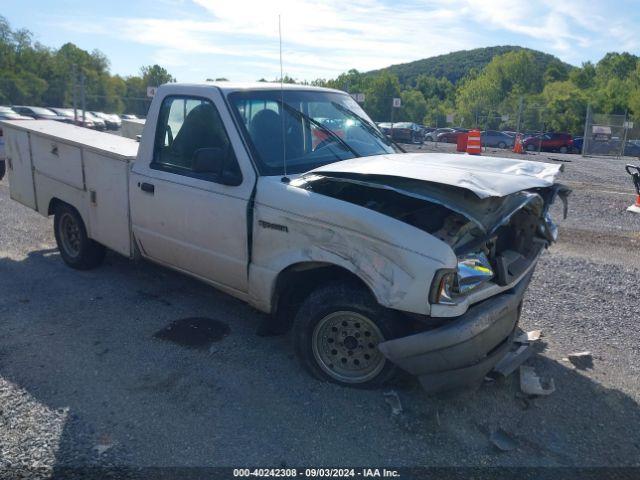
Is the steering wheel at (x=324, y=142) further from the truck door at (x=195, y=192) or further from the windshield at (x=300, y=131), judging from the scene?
the truck door at (x=195, y=192)

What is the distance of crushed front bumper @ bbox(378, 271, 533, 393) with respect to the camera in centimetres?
341

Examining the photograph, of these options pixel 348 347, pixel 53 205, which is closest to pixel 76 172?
pixel 53 205

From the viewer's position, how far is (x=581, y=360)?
4.48 meters

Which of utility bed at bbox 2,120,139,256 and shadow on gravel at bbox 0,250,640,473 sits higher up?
utility bed at bbox 2,120,139,256

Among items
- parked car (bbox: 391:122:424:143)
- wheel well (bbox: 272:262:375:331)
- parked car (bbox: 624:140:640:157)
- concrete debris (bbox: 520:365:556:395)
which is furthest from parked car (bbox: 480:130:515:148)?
wheel well (bbox: 272:262:375:331)

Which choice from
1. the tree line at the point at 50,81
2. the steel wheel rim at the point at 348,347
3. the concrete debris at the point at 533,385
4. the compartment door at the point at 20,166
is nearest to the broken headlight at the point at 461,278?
the steel wheel rim at the point at 348,347

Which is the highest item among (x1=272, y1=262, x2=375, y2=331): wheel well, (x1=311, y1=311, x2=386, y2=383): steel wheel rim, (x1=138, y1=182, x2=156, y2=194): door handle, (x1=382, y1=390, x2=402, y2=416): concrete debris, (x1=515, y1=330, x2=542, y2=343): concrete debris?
(x1=138, y1=182, x2=156, y2=194): door handle

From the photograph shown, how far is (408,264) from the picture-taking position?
135 inches

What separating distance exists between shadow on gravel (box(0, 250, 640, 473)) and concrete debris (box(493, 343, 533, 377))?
111mm

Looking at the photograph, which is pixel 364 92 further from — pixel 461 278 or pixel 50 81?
pixel 461 278

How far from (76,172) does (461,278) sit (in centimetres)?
429

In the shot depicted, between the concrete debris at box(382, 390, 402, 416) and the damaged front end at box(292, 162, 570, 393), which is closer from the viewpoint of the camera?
the damaged front end at box(292, 162, 570, 393)

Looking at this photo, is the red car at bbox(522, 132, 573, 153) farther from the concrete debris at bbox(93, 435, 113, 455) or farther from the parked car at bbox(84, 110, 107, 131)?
the concrete debris at bbox(93, 435, 113, 455)

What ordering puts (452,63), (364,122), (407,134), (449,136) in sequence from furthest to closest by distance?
(452,63), (449,136), (407,134), (364,122)
